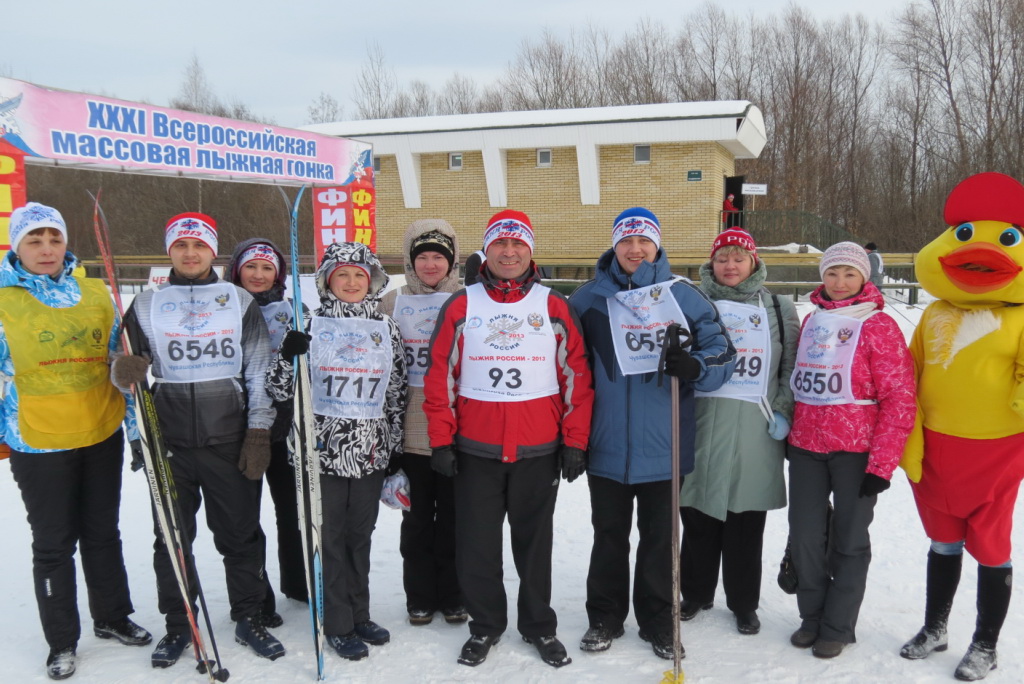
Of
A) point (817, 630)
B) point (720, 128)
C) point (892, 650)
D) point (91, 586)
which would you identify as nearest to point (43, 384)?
point (91, 586)

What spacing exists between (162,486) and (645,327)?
2174mm

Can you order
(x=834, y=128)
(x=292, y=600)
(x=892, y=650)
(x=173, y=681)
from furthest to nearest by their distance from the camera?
(x=834, y=128) → (x=292, y=600) → (x=892, y=650) → (x=173, y=681)

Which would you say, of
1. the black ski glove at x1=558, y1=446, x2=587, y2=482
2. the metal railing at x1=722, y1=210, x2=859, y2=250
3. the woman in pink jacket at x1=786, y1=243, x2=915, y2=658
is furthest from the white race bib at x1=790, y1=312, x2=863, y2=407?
the metal railing at x1=722, y1=210, x2=859, y2=250

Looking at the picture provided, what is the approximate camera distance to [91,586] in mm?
3381

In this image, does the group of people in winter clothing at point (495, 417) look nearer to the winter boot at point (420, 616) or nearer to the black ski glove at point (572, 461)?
the black ski glove at point (572, 461)

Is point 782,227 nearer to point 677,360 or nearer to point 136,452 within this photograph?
point 677,360

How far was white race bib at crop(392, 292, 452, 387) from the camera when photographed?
3.56 metres

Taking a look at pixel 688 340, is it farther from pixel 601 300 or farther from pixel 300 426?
pixel 300 426

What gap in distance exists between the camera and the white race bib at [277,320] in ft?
11.8

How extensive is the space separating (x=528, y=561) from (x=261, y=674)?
122 cm

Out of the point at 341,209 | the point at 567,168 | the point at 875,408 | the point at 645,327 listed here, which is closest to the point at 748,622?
the point at 875,408

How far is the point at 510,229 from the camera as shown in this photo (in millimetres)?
3230

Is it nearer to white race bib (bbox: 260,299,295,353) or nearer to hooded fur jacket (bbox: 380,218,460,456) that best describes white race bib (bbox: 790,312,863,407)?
hooded fur jacket (bbox: 380,218,460,456)

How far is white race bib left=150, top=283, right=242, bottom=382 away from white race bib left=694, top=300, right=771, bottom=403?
85.3 inches
